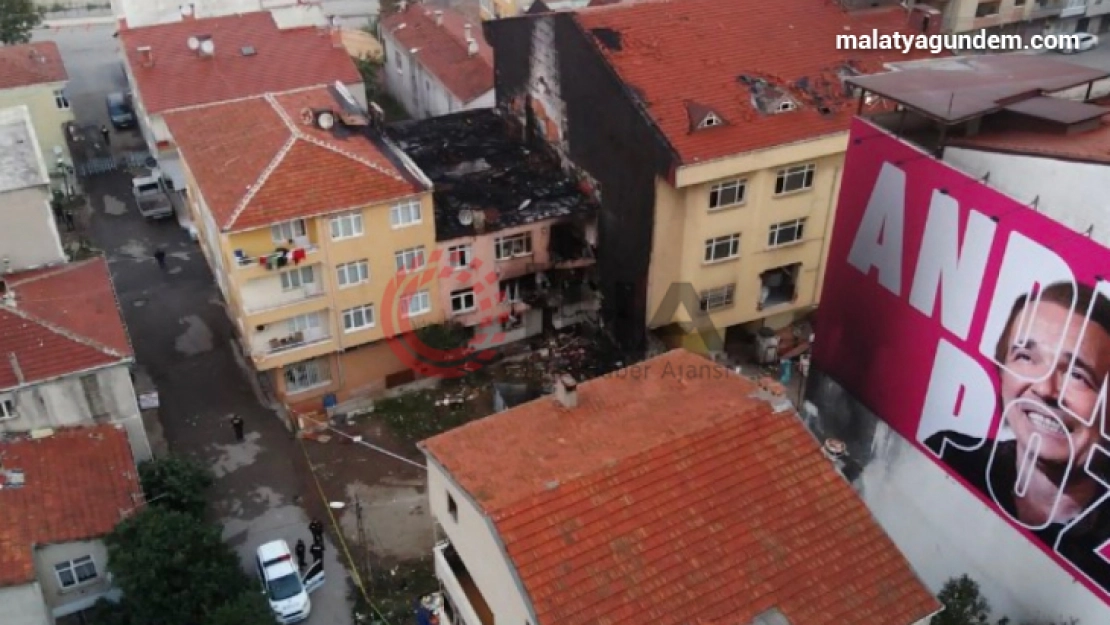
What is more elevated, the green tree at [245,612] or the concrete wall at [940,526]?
the concrete wall at [940,526]

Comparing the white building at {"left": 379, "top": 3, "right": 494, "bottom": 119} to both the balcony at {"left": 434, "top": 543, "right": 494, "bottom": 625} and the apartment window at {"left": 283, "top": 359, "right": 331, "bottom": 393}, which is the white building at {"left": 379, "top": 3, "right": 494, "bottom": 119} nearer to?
the apartment window at {"left": 283, "top": 359, "right": 331, "bottom": 393}

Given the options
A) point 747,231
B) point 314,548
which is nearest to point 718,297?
point 747,231

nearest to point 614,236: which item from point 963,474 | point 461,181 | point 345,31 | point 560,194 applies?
point 560,194

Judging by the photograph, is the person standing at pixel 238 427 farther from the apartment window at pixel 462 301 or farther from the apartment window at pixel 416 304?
the apartment window at pixel 462 301

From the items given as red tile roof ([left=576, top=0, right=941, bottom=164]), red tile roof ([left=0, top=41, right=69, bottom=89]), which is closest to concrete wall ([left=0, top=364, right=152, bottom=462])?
red tile roof ([left=576, top=0, right=941, bottom=164])

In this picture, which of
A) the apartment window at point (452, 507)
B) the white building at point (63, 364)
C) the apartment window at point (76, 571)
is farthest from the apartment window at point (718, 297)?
the apartment window at point (76, 571)

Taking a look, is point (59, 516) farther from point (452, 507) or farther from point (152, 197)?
point (152, 197)

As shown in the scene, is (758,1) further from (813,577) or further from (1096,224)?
(813,577)
